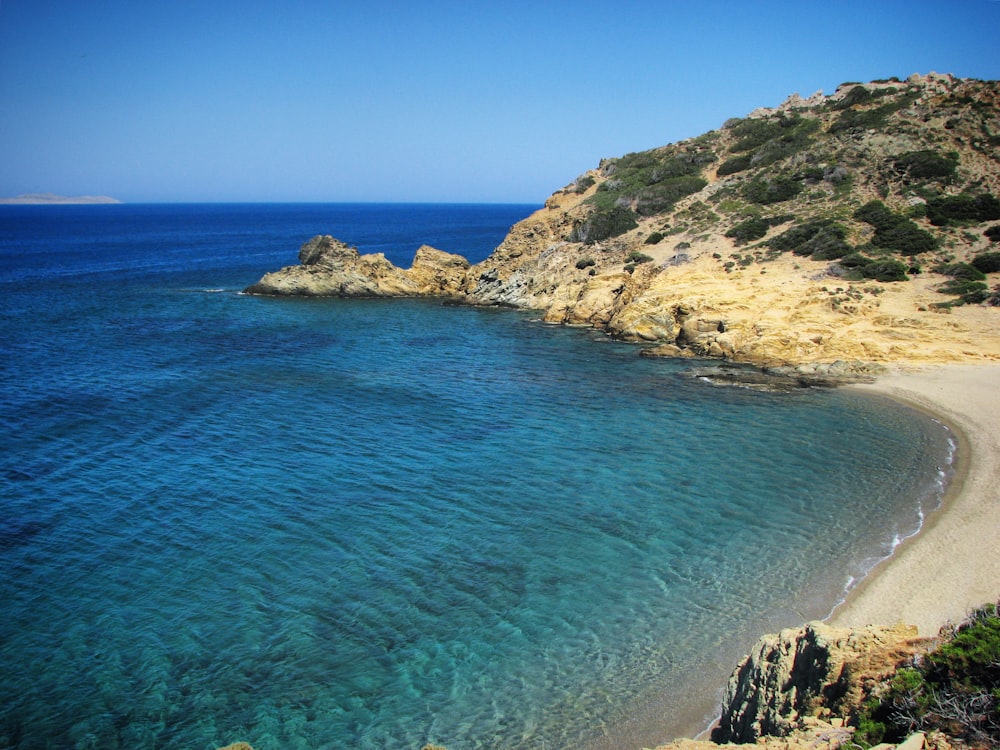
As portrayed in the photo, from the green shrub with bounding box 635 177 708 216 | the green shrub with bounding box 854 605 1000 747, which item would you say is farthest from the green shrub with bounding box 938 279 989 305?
the green shrub with bounding box 854 605 1000 747

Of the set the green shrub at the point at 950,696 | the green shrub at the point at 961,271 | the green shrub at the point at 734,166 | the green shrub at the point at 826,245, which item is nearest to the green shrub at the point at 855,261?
the green shrub at the point at 826,245

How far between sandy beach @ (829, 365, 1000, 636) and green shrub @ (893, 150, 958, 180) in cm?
3232

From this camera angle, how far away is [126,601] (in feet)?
55.1

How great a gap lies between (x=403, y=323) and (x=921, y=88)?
54659mm

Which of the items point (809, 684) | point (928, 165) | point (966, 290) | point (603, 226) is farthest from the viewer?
point (603, 226)

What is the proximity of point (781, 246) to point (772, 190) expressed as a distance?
37.2 feet

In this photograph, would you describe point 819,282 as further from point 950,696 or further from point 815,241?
point 950,696

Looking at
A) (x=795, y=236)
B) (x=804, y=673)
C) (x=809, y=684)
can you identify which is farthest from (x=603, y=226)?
(x=809, y=684)

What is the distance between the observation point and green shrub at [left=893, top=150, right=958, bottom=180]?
2085 inches

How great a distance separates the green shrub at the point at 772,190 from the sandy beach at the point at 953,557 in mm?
33579

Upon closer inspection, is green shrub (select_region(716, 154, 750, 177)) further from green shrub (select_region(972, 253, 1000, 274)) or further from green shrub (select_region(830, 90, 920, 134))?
green shrub (select_region(972, 253, 1000, 274))

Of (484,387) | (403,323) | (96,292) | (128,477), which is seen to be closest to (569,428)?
(484,387)

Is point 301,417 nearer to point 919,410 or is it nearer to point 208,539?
point 208,539

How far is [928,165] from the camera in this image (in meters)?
53.3
